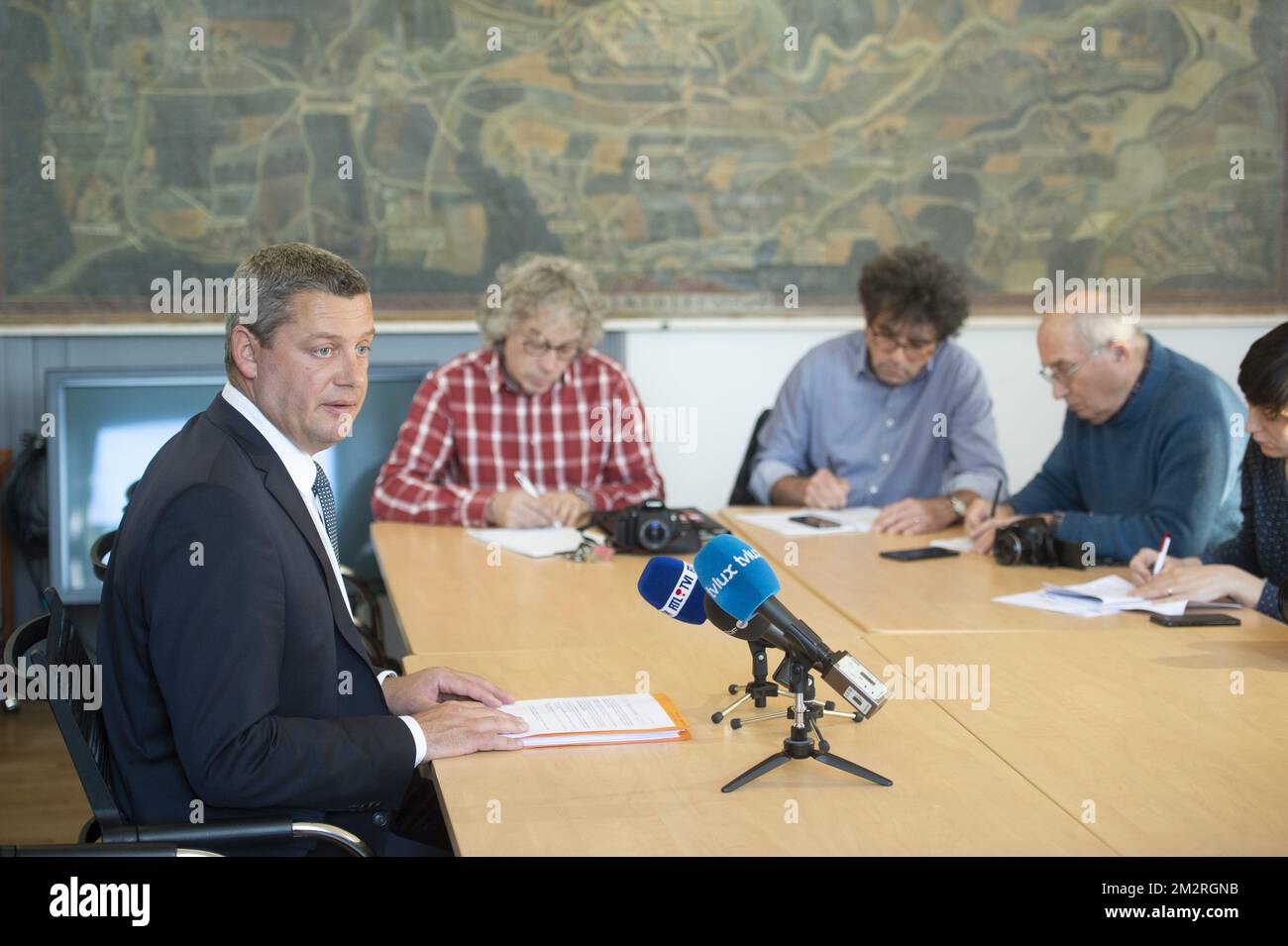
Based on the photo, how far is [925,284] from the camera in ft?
12.8

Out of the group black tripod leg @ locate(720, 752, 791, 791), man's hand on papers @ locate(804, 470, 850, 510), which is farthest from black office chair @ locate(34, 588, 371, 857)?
man's hand on papers @ locate(804, 470, 850, 510)

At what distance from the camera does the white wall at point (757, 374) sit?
206 inches

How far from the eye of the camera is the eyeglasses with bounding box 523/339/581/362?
377 cm

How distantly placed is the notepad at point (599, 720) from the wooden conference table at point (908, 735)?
0.03 meters

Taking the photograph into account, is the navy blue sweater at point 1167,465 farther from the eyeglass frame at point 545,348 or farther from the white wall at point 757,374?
the white wall at point 757,374

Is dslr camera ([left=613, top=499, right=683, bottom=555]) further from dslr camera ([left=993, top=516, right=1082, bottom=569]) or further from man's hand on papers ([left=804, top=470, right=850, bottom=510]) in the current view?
dslr camera ([left=993, top=516, right=1082, bottom=569])

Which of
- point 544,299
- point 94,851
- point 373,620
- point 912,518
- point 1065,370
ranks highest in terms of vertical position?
point 544,299

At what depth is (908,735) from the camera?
77.8 inches

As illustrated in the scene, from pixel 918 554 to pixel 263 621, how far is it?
1935 millimetres

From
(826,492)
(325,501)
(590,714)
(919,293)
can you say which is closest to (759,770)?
(590,714)

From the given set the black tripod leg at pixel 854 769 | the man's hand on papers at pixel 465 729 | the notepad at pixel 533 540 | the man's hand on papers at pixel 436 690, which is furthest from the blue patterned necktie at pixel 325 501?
the notepad at pixel 533 540

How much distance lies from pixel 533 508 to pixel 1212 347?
327cm

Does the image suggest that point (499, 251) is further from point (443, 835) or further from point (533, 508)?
point (443, 835)

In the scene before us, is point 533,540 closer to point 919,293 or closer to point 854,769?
point 919,293
